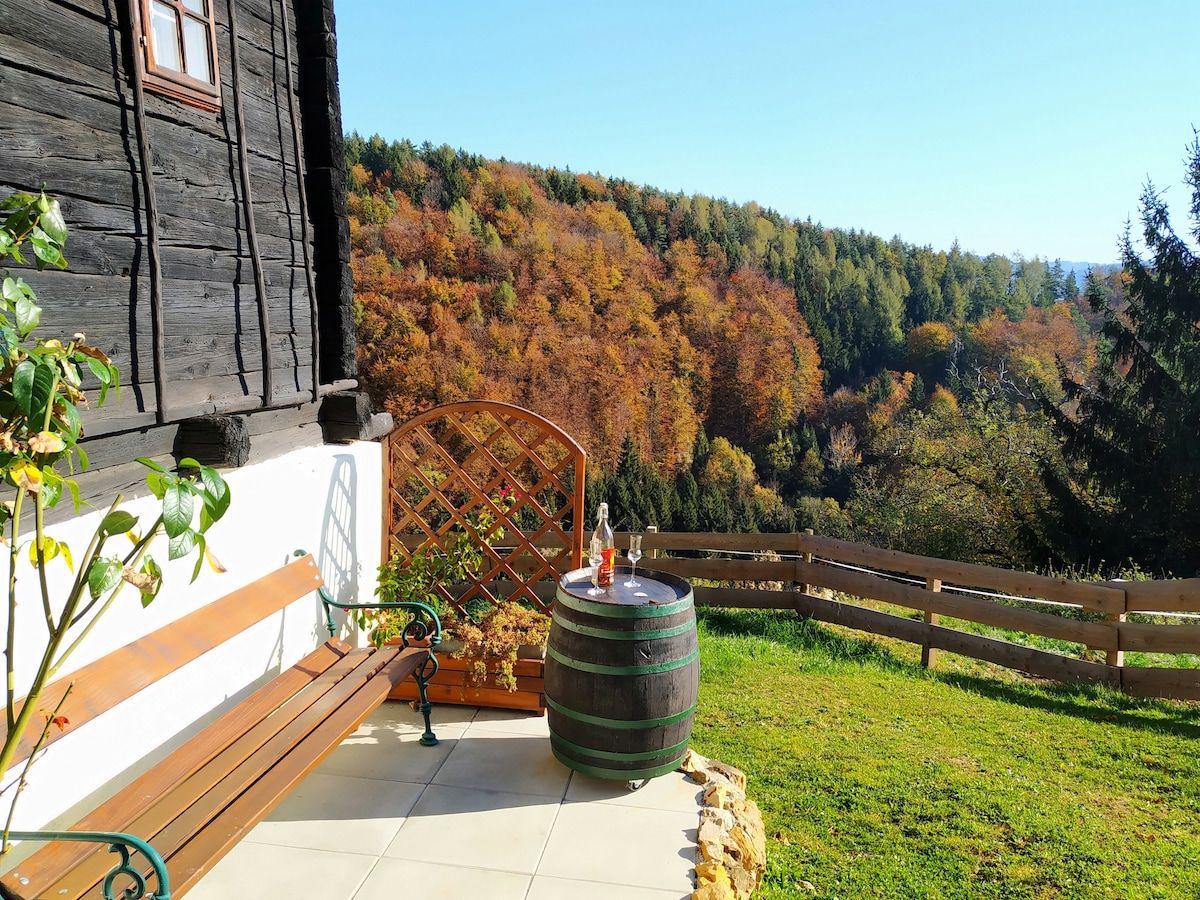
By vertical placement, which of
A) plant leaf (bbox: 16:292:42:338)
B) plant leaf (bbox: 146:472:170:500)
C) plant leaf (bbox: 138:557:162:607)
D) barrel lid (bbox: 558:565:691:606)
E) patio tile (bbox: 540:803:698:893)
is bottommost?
patio tile (bbox: 540:803:698:893)

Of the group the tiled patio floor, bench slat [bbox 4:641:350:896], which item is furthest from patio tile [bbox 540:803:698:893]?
bench slat [bbox 4:641:350:896]

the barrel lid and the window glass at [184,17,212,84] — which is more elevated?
the window glass at [184,17,212,84]

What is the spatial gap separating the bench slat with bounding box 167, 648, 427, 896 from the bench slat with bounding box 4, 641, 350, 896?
0.20m

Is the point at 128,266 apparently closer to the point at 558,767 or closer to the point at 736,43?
the point at 558,767

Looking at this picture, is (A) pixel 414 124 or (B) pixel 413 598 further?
(A) pixel 414 124

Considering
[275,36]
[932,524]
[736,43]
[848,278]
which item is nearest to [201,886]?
[275,36]

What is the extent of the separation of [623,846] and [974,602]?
3.49 metres

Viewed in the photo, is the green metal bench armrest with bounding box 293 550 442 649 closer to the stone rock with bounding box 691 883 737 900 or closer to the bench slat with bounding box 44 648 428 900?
the bench slat with bounding box 44 648 428 900

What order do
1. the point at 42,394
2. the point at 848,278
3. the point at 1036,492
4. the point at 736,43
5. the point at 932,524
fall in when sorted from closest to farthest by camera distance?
the point at 42,394, the point at 932,524, the point at 1036,492, the point at 736,43, the point at 848,278

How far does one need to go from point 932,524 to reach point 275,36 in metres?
10.4

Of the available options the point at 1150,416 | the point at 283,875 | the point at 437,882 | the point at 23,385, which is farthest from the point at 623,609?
the point at 1150,416

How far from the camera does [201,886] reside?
2479 millimetres

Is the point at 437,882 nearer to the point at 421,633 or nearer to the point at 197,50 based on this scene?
the point at 421,633

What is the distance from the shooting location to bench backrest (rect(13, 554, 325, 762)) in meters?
2.01
